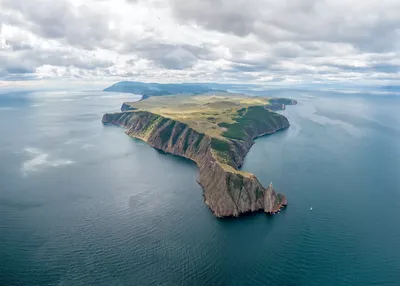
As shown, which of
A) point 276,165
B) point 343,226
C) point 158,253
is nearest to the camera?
point 158,253

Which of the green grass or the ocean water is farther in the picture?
the green grass

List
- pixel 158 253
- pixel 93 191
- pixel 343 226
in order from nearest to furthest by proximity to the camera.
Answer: pixel 158 253, pixel 343 226, pixel 93 191

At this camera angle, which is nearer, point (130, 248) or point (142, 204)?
point (130, 248)

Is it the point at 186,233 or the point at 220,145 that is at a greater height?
the point at 220,145

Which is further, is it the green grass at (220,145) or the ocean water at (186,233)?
the green grass at (220,145)

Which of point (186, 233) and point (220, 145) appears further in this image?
point (220, 145)

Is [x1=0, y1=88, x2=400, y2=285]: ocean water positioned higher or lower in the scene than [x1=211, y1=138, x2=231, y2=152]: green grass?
lower

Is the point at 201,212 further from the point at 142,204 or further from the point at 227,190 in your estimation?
the point at 142,204

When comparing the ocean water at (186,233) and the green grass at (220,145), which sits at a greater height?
the green grass at (220,145)

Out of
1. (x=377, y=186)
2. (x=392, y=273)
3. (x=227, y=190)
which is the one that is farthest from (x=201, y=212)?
(x=377, y=186)

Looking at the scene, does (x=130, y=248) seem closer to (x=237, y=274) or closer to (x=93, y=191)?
(x=237, y=274)
